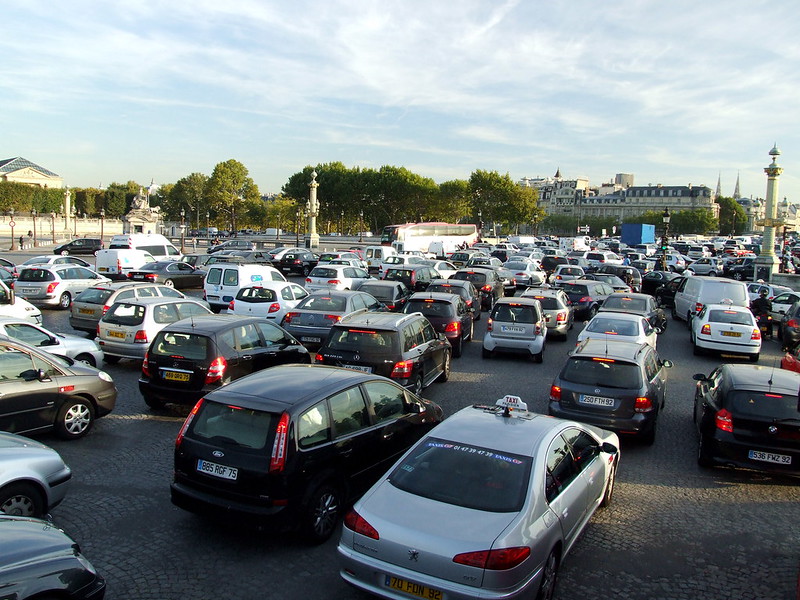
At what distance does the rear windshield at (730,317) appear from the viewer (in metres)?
16.6

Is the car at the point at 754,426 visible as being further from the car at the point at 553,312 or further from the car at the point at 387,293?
the car at the point at 387,293

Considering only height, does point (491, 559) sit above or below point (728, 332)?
below

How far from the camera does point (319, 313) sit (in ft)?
47.3

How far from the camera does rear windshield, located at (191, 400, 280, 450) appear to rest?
5797 mm

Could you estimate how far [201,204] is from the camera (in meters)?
114

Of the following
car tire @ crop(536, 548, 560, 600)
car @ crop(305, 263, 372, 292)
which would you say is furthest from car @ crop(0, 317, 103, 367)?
car @ crop(305, 263, 372, 292)

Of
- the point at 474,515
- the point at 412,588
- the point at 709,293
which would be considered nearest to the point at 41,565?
the point at 412,588

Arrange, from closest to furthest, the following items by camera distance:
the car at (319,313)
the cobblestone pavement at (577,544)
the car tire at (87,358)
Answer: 1. the cobblestone pavement at (577,544)
2. the car tire at (87,358)
3. the car at (319,313)

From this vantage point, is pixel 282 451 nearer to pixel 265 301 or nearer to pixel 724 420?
pixel 724 420

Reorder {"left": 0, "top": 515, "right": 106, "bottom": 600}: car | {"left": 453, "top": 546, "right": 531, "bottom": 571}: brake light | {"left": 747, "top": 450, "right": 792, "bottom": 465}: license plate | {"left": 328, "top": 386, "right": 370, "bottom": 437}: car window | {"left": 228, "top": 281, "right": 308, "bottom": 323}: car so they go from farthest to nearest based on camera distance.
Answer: {"left": 228, "top": 281, "right": 308, "bottom": 323}: car → {"left": 747, "top": 450, "right": 792, "bottom": 465}: license plate → {"left": 328, "top": 386, "right": 370, "bottom": 437}: car window → {"left": 453, "top": 546, "right": 531, "bottom": 571}: brake light → {"left": 0, "top": 515, "right": 106, "bottom": 600}: car

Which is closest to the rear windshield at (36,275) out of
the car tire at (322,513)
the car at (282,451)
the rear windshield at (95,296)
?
the rear windshield at (95,296)

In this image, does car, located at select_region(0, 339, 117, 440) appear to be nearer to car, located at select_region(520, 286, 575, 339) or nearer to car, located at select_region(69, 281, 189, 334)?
car, located at select_region(69, 281, 189, 334)

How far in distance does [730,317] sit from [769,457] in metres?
9.92

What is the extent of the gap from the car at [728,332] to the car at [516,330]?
15.4ft
